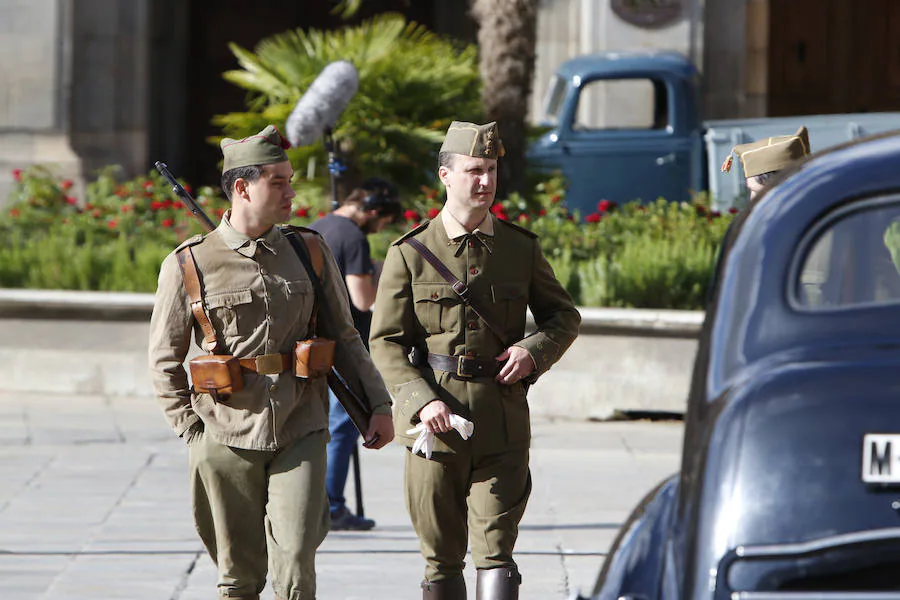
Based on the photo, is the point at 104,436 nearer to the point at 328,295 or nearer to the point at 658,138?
the point at 328,295

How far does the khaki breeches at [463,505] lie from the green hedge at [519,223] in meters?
6.56

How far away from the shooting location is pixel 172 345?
15.1ft

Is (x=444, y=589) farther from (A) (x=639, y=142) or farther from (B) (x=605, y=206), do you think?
(A) (x=639, y=142)

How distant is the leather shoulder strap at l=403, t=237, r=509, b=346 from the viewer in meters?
4.89

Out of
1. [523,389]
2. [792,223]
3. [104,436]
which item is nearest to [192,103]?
[104,436]

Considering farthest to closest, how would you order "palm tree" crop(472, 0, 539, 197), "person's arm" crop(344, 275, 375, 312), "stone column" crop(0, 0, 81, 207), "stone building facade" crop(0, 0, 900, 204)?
1. "stone building facade" crop(0, 0, 900, 204)
2. "stone column" crop(0, 0, 81, 207)
3. "palm tree" crop(472, 0, 539, 197)
4. "person's arm" crop(344, 275, 375, 312)

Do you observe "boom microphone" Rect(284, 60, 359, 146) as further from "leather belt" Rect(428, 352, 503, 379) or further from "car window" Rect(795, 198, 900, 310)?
"car window" Rect(795, 198, 900, 310)

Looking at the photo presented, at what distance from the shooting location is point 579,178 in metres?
15.0

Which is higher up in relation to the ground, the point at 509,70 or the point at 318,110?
the point at 509,70

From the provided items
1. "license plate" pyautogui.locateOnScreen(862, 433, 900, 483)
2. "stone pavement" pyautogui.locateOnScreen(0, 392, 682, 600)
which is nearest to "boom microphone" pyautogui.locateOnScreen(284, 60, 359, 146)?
"stone pavement" pyautogui.locateOnScreen(0, 392, 682, 600)

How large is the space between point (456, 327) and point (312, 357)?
1.82 feet

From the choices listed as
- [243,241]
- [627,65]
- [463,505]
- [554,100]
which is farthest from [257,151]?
[554,100]

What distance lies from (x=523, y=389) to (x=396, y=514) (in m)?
2.96

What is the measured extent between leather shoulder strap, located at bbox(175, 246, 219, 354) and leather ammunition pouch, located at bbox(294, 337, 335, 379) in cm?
25
